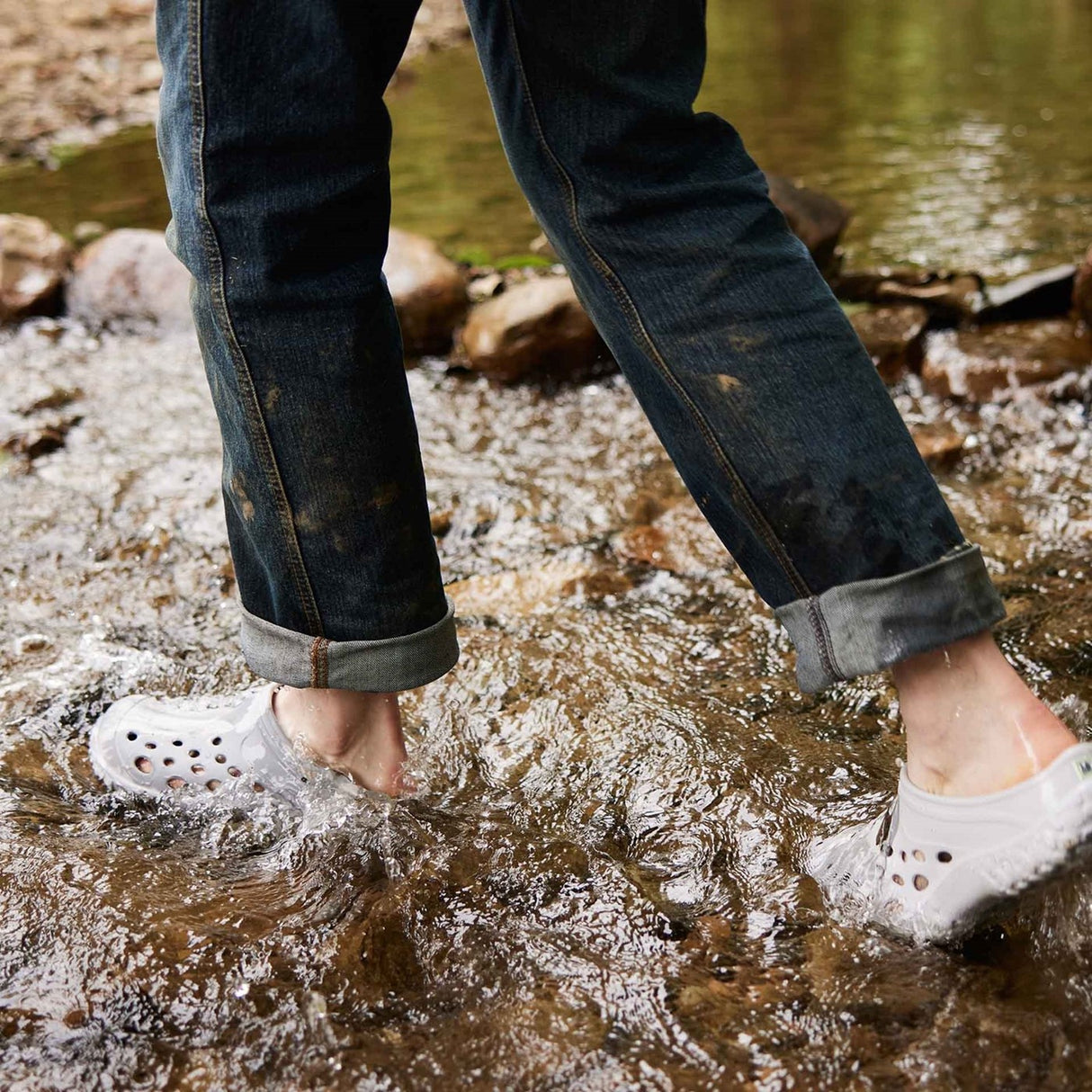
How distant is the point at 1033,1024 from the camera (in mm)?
871

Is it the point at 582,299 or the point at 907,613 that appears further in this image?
the point at 582,299

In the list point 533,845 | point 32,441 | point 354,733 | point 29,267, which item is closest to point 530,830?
point 533,845

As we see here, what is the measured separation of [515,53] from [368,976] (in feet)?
2.64

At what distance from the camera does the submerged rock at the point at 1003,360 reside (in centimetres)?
245

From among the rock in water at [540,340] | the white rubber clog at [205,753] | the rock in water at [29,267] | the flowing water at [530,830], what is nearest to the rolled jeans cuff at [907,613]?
A: the flowing water at [530,830]

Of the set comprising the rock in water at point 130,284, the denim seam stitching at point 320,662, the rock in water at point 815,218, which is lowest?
the rock in water at point 130,284

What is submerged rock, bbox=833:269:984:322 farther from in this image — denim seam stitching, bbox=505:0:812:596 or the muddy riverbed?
denim seam stitching, bbox=505:0:812:596

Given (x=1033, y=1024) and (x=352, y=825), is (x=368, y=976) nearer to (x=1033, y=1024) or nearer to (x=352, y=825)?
(x=352, y=825)

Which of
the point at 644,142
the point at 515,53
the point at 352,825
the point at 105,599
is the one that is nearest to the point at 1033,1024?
the point at 352,825

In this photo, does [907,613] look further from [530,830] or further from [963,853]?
[530,830]

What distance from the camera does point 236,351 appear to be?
1007 mm

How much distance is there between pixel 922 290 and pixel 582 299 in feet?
6.68

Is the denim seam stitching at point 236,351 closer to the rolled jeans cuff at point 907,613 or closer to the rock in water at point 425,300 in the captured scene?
the rolled jeans cuff at point 907,613

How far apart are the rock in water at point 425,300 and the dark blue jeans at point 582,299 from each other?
199 centimetres
